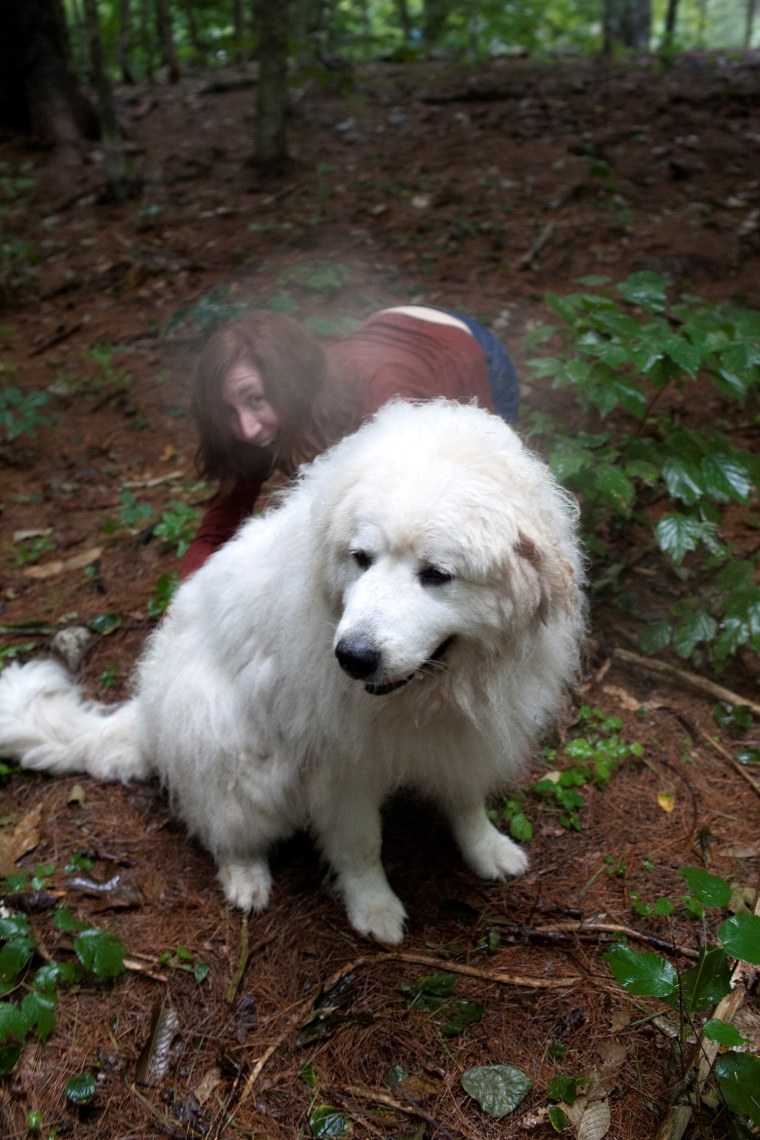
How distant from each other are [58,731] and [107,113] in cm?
647

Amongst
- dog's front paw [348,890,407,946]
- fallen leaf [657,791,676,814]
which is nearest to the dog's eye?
dog's front paw [348,890,407,946]

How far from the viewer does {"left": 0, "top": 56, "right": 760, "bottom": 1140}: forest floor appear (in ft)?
6.38

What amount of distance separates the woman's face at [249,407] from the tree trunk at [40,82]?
28.2 feet

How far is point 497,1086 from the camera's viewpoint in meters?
1.86

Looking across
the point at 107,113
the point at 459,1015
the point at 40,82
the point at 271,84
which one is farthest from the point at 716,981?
the point at 40,82

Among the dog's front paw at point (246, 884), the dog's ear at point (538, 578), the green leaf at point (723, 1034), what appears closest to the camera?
the green leaf at point (723, 1034)

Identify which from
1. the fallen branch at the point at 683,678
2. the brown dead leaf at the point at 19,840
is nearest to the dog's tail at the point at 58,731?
the brown dead leaf at the point at 19,840

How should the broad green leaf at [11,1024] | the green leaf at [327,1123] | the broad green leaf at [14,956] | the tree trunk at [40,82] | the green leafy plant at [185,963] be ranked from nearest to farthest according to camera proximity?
the green leaf at [327,1123], the broad green leaf at [11,1024], the broad green leaf at [14,956], the green leafy plant at [185,963], the tree trunk at [40,82]

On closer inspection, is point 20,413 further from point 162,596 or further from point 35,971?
point 35,971

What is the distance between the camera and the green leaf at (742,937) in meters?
1.44

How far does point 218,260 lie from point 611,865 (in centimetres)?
613

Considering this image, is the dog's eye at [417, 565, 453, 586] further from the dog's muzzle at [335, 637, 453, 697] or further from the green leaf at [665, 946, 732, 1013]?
the green leaf at [665, 946, 732, 1013]

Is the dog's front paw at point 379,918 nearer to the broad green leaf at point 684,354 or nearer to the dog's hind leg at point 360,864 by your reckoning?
the dog's hind leg at point 360,864

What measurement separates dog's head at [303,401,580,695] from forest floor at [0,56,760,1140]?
1.03m
